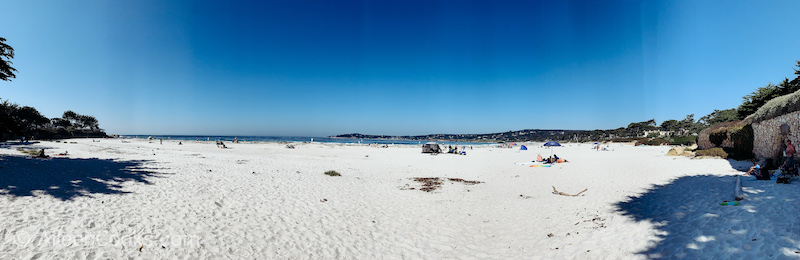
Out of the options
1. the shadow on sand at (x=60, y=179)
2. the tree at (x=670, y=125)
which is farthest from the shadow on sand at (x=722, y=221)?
the tree at (x=670, y=125)

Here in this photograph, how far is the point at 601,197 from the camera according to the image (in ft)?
32.7

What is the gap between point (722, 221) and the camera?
18.2 ft

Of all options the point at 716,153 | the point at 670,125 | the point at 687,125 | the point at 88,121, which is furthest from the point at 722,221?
the point at 88,121

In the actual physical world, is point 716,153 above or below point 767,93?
below

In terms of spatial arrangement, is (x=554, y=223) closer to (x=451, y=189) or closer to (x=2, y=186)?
(x=451, y=189)

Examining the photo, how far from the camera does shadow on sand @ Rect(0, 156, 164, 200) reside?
7.18 meters

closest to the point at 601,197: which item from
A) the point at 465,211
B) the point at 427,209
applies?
the point at 465,211

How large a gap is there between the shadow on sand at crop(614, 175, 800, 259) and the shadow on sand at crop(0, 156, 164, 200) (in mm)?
13113

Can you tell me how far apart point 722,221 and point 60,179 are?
56.3ft

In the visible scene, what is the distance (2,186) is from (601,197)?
1764cm

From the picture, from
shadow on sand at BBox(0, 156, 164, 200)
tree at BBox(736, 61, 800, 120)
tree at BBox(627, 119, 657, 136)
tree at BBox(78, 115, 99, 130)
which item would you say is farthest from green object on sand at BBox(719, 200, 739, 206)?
tree at BBox(78, 115, 99, 130)

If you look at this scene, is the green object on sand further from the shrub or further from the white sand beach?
the shrub

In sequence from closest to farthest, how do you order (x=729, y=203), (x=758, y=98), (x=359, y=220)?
1. (x=729, y=203)
2. (x=359, y=220)
3. (x=758, y=98)

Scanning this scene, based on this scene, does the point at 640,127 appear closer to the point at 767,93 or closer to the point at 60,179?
the point at 767,93
